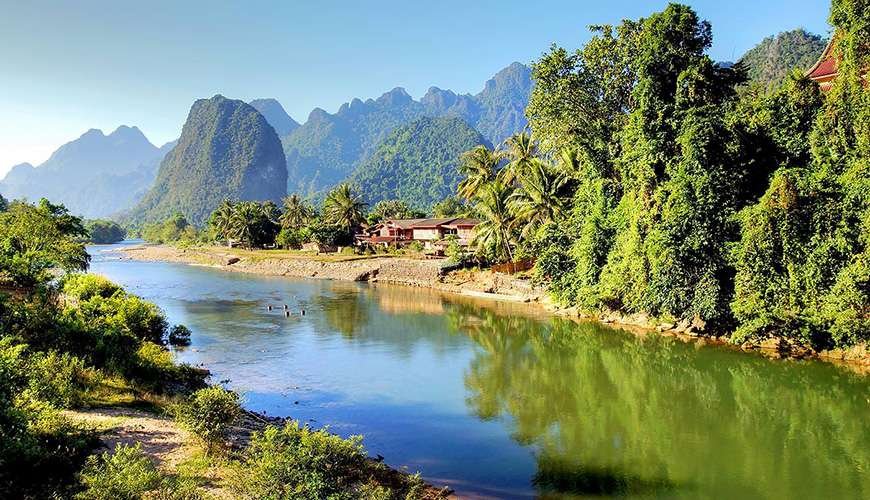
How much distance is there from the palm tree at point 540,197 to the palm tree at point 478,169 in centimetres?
1660

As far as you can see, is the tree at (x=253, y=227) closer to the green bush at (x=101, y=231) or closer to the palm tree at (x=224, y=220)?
the palm tree at (x=224, y=220)

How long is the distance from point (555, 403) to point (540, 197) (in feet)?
93.1

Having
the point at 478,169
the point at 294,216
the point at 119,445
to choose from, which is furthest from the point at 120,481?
the point at 294,216

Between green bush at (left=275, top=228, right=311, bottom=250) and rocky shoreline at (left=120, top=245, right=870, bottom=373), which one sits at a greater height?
green bush at (left=275, top=228, right=311, bottom=250)

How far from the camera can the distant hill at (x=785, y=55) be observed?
361ft

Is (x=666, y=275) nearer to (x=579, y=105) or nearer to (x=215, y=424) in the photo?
(x=579, y=105)

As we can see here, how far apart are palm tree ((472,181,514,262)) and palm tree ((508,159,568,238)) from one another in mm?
4602

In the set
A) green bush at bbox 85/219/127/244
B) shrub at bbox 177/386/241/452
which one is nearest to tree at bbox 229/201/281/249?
shrub at bbox 177/386/241/452

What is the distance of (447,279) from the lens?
63.1 m

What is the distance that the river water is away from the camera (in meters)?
16.6

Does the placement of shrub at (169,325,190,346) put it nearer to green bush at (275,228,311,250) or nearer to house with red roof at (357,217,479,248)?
house with red roof at (357,217,479,248)

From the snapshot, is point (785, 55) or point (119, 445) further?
point (785, 55)

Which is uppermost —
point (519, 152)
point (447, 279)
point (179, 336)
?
point (519, 152)

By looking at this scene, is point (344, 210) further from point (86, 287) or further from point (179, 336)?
point (179, 336)
